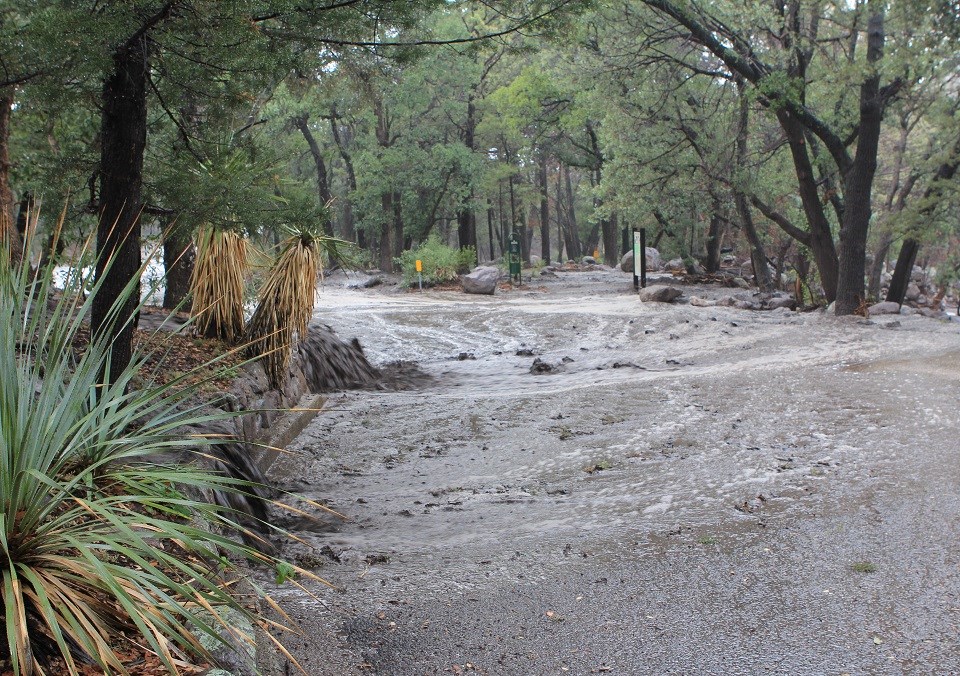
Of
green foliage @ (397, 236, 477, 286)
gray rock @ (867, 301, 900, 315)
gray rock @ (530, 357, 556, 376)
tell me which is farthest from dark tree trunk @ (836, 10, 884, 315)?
green foliage @ (397, 236, 477, 286)

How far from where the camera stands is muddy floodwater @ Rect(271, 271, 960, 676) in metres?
3.57

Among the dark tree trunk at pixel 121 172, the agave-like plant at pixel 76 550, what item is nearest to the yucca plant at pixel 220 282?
the dark tree trunk at pixel 121 172

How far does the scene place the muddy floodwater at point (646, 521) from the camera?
11.7ft

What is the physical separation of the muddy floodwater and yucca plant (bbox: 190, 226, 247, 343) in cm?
142

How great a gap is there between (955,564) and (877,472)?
5.60 ft

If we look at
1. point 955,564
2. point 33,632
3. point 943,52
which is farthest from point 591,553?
point 943,52

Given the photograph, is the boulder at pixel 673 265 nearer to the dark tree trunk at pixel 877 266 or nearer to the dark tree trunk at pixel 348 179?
the dark tree trunk at pixel 348 179

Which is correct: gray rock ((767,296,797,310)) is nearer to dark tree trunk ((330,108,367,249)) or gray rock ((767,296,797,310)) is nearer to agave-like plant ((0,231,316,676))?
dark tree trunk ((330,108,367,249))

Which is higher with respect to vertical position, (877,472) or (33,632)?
(33,632)

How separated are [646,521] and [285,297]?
15.8ft

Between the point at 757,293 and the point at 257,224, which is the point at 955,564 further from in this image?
the point at 757,293

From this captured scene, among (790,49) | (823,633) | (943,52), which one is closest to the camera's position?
(823,633)

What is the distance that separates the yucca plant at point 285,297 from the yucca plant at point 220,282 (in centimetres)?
30

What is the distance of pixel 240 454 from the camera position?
222 inches
